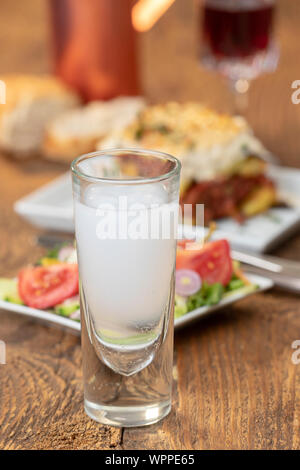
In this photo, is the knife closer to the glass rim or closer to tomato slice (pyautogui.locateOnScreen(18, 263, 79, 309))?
tomato slice (pyautogui.locateOnScreen(18, 263, 79, 309))

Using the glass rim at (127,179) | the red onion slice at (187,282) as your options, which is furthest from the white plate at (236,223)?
the glass rim at (127,179)

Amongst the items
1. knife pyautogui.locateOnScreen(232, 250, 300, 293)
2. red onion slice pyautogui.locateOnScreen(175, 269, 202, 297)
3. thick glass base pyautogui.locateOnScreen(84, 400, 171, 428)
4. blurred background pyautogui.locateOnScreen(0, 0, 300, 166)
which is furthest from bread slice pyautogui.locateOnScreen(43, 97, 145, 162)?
thick glass base pyautogui.locateOnScreen(84, 400, 171, 428)

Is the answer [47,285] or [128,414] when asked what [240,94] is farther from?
[128,414]

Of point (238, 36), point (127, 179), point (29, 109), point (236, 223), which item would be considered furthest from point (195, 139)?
point (127, 179)

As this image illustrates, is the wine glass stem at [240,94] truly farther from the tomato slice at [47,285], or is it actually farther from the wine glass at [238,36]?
the tomato slice at [47,285]

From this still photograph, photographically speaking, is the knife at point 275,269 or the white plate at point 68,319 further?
the knife at point 275,269

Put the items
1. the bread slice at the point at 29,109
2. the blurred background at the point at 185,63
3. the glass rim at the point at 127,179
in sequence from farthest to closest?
the blurred background at the point at 185,63 → the bread slice at the point at 29,109 → the glass rim at the point at 127,179

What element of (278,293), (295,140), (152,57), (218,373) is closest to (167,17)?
(152,57)

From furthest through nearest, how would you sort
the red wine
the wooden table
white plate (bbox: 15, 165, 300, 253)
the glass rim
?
the red wine < white plate (bbox: 15, 165, 300, 253) < the wooden table < the glass rim
